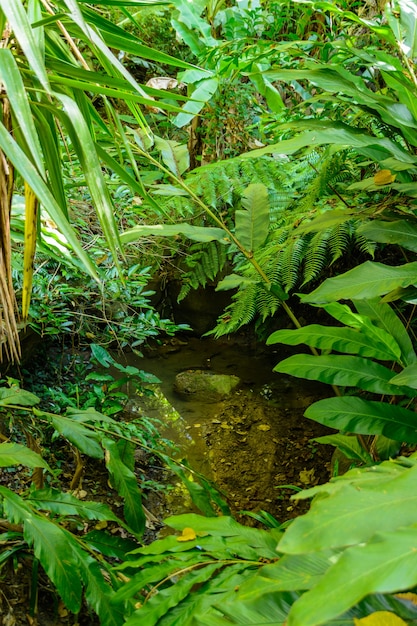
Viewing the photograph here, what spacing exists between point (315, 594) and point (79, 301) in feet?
6.49

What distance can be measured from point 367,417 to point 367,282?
26 cm

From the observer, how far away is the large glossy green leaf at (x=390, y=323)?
1039 mm

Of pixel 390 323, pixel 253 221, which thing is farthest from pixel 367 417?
pixel 253 221

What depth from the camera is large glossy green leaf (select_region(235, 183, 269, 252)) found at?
116 cm

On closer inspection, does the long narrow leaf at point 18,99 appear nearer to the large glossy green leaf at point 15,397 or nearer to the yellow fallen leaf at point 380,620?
the yellow fallen leaf at point 380,620

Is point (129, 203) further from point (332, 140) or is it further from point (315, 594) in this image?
point (315, 594)

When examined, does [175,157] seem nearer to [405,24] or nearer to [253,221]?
[253,221]

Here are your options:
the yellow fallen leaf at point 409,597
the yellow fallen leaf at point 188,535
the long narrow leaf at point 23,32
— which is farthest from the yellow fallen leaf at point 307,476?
the long narrow leaf at point 23,32

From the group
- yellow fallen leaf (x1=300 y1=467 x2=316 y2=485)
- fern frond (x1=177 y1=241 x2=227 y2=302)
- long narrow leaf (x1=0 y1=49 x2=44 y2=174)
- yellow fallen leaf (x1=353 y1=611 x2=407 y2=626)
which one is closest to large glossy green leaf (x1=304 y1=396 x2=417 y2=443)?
yellow fallen leaf (x1=353 y1=611 x2=407 y2=626)

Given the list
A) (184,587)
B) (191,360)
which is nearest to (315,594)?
(184,587)

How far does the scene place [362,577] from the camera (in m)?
0.34

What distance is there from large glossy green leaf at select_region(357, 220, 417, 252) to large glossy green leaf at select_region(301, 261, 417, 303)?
0.46 feet

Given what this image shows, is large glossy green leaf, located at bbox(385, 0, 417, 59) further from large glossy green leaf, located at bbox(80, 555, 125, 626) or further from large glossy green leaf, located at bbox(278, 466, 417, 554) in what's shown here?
large glossy green leaf, located at bbox(80, 555, 125, 626)

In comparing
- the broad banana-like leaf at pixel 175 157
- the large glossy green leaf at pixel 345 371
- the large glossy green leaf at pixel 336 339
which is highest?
the broad banana-like leaf at pixel 175 157
